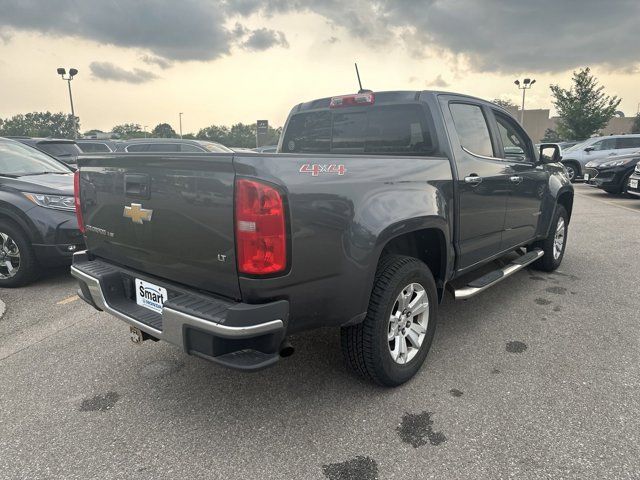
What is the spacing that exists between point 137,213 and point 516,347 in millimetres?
2763

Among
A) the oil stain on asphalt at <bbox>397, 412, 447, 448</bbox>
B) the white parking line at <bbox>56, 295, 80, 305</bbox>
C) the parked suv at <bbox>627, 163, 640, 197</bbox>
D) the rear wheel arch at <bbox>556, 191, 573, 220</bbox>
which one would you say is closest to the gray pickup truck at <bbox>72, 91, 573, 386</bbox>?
the oil stain on asphalt at <bbox>397, 412, 447, 448</bbox>

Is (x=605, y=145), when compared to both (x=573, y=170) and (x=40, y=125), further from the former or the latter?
(x=40, y=125)

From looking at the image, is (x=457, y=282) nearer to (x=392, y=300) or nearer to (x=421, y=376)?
(x=421, y=376)

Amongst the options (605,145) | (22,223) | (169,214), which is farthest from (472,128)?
(605,145)

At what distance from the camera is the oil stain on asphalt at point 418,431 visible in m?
2.29

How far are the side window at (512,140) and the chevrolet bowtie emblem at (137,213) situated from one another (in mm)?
3089

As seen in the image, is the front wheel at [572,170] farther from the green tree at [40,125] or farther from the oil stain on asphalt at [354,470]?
the green tree at [40,125]

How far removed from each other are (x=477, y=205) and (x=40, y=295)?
4277mm

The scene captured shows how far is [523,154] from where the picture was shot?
443 cm

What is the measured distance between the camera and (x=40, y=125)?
9306cm

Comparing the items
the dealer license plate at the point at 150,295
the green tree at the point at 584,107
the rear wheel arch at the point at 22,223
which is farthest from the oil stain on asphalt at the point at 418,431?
the green tree at the point at 584,107

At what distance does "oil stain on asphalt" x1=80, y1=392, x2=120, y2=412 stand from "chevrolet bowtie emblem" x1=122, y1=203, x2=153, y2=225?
1102 mm

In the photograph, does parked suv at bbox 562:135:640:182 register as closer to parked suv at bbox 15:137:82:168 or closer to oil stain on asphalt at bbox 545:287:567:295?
oil stain on asphalt at bbox 545:287:567:295

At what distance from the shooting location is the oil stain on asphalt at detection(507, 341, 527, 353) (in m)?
3.28
